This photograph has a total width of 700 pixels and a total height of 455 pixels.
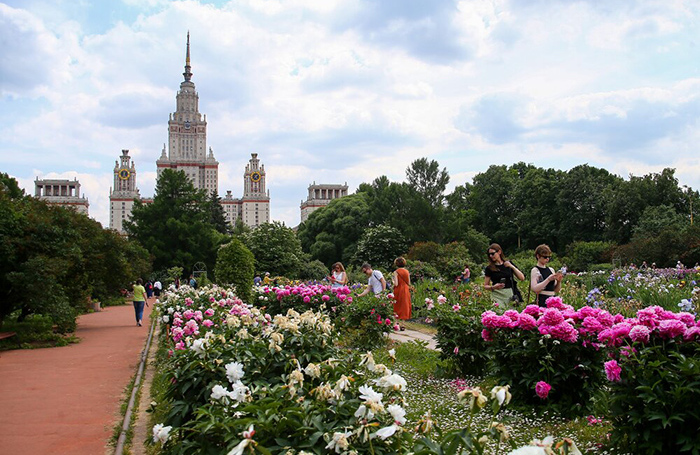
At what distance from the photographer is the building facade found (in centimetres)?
12688

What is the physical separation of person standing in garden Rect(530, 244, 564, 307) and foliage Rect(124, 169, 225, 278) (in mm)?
41855

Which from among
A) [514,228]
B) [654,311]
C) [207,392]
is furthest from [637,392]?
[514,228]

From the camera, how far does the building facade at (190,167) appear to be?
126875 mm

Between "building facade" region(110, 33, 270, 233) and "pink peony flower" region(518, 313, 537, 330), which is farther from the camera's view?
"building facade" region(110, 33, 270, 233)

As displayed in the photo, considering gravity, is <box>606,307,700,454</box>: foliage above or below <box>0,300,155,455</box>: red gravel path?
above

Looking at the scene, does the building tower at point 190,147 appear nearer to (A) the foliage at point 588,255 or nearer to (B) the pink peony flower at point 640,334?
(A) the foliage at point 588,255

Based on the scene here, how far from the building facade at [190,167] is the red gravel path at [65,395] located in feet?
378

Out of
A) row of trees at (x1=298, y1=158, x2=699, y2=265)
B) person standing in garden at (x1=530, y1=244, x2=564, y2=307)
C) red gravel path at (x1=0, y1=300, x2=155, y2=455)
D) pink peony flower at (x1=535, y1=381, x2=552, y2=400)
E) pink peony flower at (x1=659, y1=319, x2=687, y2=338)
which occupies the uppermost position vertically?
row of trees at (x1=298, y1=158, x2=699, y2=265)

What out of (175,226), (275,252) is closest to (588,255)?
(275,252)

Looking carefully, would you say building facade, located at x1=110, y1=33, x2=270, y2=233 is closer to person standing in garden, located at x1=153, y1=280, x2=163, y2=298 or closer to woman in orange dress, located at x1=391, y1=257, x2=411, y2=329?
person standing in garden, located at x1=153, y1=280, x2=163, y2=298

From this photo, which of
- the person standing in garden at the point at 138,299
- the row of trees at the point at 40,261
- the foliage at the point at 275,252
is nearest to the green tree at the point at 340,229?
the foliage at the point at 275,252

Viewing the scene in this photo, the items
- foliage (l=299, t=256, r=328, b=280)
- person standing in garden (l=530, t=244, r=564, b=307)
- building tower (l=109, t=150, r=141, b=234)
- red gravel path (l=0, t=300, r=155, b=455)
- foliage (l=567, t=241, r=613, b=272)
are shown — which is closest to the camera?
red gravel path (l=0, t=300, r=155, b=455)

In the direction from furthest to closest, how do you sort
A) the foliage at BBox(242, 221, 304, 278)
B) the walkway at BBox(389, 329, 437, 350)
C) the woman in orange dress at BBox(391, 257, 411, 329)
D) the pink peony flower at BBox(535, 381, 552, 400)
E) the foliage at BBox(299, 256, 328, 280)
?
the foliage at BBox(299, 256, 328, 280)
the foliage at BBox(242, 221, 304, 278)
the woman in orange dress at BBox(391, 257, 411, 329)
the walkway at BBox(389, 329, 437, 350)
the pink peony flower at BBox(535, 381, 552, 400)

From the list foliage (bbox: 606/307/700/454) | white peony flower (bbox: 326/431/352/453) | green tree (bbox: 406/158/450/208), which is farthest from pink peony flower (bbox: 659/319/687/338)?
green tree (bbox: 406/158/450/208)
